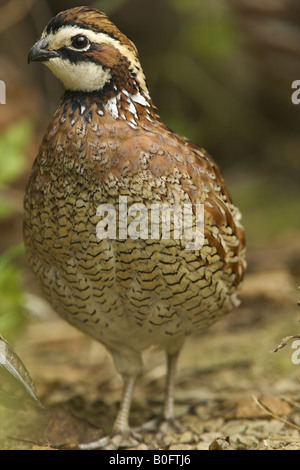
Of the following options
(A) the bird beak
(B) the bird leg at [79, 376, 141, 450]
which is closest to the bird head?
(A) the bird beak

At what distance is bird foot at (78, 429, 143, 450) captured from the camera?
362 centimetres

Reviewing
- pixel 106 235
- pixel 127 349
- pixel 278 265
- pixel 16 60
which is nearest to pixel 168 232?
pixel 106 235

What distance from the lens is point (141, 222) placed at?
3.06m

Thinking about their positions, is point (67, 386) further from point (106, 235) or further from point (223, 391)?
point (106, 235)

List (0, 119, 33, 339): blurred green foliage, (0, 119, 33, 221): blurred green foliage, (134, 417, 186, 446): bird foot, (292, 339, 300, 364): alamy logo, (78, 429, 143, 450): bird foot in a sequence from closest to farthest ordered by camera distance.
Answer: (78, 429, 143, 450): bird foot < (134, 417, 186, 446): bird foot < (0, 119, 33, 339): blurred green foliage < (292, 339, 300, 364): alamy logo < (0, 119, 33, 221): blurred green foliage

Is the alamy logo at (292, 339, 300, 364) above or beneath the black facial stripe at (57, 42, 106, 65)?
beneath

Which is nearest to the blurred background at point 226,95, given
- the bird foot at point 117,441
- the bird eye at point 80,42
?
the bird foot at point 117,441

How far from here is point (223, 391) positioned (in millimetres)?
4297

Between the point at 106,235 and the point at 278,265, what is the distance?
2.88 metres

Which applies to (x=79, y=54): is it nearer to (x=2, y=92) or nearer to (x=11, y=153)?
(x=11, y=153)

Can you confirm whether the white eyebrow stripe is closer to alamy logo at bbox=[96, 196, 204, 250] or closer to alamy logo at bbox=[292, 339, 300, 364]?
alamy logo at bbox=[96, 196, 204, 250]

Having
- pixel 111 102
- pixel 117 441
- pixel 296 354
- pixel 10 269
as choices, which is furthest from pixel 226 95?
pixel 117 441

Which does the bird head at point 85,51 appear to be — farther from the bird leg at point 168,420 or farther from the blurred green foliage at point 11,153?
the blurred green foliage at point 11,153

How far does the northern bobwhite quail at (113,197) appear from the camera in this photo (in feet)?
10.0
